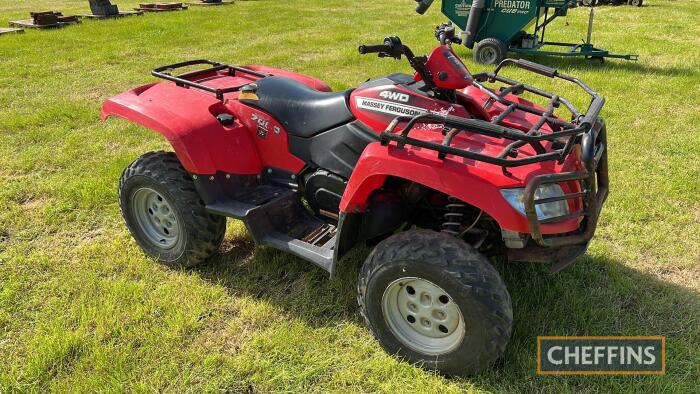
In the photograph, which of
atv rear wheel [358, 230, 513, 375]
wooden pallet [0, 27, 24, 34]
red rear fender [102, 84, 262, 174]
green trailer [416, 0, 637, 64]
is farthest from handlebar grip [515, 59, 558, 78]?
wooden pallet [0, 27, 24, 34]

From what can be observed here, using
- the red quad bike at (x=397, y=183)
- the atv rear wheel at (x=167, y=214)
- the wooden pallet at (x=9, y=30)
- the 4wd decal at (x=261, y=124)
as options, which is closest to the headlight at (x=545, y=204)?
the red quad bike at (x=397, y=183)

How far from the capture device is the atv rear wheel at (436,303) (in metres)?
2.29

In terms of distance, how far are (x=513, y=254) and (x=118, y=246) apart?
264 cm

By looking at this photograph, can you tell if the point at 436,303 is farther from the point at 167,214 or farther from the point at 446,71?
the point at 167,214

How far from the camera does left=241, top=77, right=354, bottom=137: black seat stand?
9.71ft

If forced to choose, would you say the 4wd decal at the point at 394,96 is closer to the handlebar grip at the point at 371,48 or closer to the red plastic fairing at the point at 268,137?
the handlebar grip at the point at 371,48

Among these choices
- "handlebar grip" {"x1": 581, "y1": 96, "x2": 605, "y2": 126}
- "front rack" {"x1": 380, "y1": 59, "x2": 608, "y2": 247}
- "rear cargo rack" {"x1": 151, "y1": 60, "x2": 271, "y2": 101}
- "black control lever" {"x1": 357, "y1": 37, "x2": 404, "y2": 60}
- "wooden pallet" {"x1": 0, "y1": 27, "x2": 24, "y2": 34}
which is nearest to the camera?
"front rack" {"x1": 380, "y1": 59, "x2": 608, "y2": 247}

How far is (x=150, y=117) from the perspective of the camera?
3113mm

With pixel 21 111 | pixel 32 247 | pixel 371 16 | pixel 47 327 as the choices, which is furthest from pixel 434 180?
pixel 371 16

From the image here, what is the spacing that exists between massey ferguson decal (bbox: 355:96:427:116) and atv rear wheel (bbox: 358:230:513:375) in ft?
1.99

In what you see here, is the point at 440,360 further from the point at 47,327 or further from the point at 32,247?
the point at 32,247

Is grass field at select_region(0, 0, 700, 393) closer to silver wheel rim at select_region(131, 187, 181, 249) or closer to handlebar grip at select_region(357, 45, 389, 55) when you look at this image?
silver wheel rim at select_region(131, 187, 181, 249)

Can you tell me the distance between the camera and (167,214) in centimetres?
341

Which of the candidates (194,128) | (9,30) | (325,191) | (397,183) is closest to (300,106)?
(325,191)
